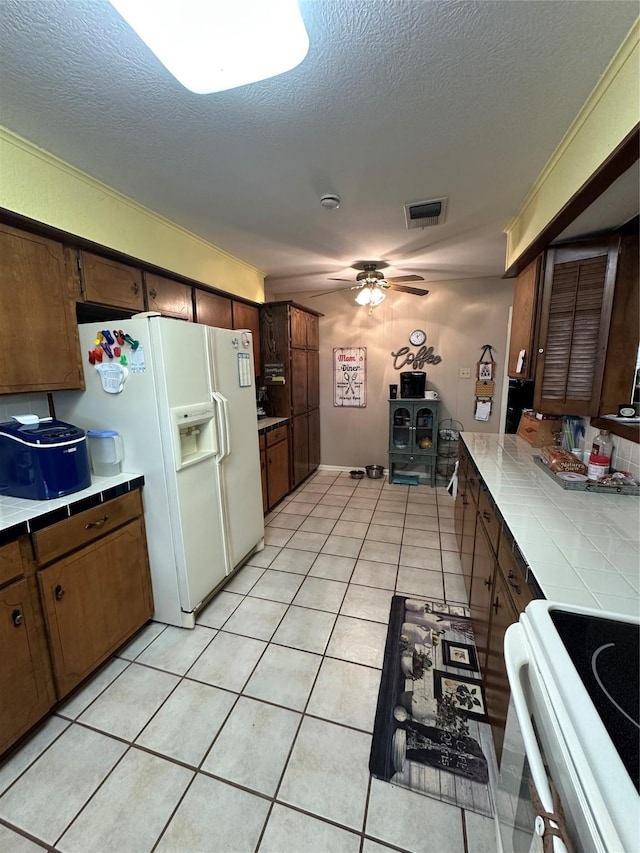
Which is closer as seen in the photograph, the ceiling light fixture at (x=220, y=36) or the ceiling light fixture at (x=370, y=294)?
the ceiling light fixture at (x=220, y=36)

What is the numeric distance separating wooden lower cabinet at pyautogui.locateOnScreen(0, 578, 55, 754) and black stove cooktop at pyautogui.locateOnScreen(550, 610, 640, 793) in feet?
5.81

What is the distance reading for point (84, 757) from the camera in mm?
1318

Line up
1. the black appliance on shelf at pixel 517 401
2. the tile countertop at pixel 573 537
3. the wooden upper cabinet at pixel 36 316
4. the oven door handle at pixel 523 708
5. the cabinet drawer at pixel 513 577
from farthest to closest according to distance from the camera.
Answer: the black appliance on shelf at pixel 517 401 → the wooden upper cabinet at pixel 36 316 → the cabinet drawer at pixel 513 577 → the tile countertop at pixel 573 537 → the oven door handle at pixel 523 708

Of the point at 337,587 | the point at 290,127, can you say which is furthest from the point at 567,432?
the point at 290,127

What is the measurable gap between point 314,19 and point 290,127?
0.47 metres

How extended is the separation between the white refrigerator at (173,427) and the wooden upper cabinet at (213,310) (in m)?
0.65

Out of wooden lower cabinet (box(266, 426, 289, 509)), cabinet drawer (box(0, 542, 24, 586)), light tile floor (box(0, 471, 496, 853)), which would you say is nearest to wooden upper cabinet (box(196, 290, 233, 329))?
wooden lower cabinet (box(266, 426, 289, 509))

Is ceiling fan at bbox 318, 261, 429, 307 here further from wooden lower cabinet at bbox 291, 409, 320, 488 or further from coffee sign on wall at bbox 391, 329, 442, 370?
wooden lower cabinet at bbox 291, 409, 320, 488

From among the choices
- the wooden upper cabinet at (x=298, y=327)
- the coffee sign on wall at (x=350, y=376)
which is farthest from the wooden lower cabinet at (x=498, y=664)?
the coffee sign on wall at (x=350, y=376)

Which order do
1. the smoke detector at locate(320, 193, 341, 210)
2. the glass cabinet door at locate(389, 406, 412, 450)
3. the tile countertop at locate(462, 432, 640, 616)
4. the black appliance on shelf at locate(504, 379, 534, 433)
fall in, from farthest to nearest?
the glass cabinet door at locate(389, 406, 412, 450) < the black appliance on shelf at locate(504, 379, 534, 433) < the smoke detector at locate(320, 193, 341, 210) < the tile countertop at locate(462, 432, 640, 616)

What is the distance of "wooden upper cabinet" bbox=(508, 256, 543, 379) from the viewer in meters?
1.92

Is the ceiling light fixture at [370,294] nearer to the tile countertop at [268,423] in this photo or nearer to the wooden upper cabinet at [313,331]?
the wooden upper cabinet at [313,331]

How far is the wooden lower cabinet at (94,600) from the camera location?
1.44m

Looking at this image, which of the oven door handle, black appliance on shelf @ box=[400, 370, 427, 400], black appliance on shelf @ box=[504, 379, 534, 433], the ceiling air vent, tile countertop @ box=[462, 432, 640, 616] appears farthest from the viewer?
black appliance on shelf @ box=[400, 370, 427, 400]
